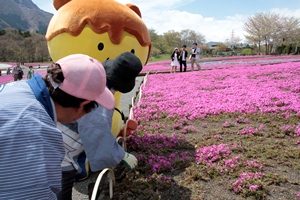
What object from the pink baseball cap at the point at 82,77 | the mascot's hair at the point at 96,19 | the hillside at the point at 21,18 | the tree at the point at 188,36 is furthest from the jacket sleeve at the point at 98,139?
the hillside at the point at 21,18

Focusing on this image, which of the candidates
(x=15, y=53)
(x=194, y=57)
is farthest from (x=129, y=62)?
(x=15, y=53)

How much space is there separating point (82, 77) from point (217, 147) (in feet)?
9.87

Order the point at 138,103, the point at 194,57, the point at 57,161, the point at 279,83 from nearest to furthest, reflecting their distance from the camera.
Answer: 1. the point at 57,161
2. the point at 138,103
3. the point at 279,83
4. the point at 194,57

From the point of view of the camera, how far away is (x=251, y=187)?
9.48 ft

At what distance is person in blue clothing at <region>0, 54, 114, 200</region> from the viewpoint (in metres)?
1.13

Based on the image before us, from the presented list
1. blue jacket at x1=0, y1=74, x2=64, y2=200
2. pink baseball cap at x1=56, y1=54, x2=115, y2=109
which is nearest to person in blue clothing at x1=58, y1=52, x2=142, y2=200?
pink baseball cap at x1=56, y1=54, x2=115, y2=109

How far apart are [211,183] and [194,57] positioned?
12.9 metres

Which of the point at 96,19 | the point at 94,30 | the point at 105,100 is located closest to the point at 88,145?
the point at 105,100

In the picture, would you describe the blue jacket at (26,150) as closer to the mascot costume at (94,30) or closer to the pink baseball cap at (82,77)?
the pink baseball cap at (82,77)

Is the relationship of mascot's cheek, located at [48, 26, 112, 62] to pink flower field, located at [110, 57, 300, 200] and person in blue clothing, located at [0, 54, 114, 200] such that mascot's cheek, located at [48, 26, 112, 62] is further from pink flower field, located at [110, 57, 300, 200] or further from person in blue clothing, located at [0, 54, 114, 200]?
person in blue clothing, located at [0, 54, 114, 200]

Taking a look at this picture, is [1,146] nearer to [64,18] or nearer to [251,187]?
[251,187]

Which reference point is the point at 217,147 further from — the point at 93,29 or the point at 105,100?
the point at 105,100

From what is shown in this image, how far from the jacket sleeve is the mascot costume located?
1.02 metres

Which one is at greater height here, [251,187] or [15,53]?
[15,53]
